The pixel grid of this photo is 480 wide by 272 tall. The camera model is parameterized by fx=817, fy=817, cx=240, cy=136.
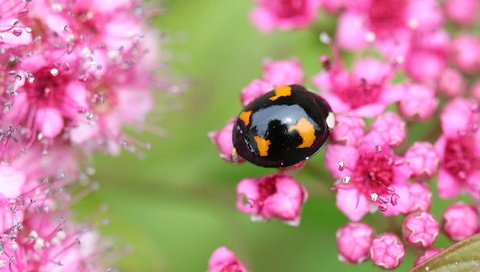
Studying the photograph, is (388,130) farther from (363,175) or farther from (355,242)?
(355,242)

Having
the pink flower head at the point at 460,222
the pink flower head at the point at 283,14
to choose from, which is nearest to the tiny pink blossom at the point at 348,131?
the pink flower head at the point at 460,222

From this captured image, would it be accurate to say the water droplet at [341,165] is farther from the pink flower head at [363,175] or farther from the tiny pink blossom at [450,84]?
the tiny pink blossom at [450,84]

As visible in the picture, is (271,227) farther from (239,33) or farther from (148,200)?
(239,33)

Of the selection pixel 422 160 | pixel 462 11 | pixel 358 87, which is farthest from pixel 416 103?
pixel 462 11

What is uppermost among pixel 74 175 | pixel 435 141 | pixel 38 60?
pixel 38 60

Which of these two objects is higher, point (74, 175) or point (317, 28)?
point (317, 28)

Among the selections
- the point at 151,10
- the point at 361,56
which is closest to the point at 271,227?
the point at 361,56

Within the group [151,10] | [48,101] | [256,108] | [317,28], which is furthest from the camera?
[317,28]
